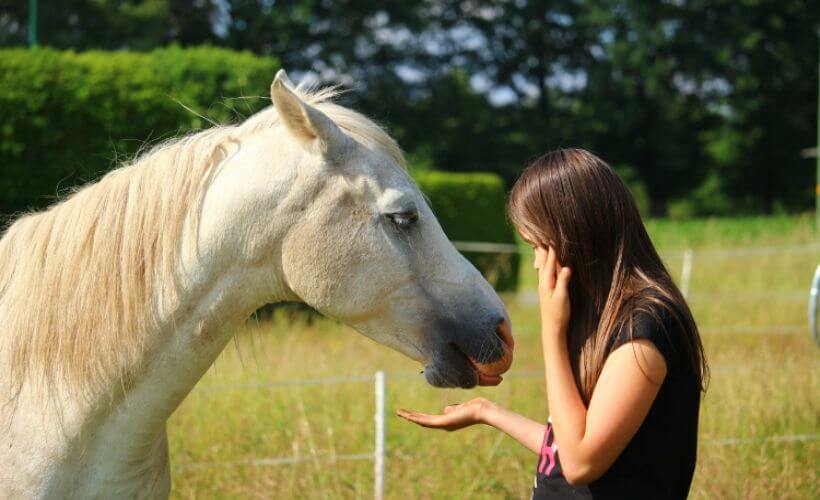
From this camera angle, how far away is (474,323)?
217cm

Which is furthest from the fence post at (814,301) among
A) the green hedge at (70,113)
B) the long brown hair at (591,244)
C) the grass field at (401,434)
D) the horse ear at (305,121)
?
the green hedge at (70,113)

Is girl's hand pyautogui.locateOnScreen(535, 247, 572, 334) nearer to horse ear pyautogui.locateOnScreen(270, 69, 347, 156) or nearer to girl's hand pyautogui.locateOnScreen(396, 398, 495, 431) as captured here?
girl's hand pyautogui.locateOnScreen(396, 398, 495, 431)

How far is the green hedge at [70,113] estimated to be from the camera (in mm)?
8070

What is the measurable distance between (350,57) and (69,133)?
77.2ft

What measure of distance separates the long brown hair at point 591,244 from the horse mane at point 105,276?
563 millimetres

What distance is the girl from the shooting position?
1774mm

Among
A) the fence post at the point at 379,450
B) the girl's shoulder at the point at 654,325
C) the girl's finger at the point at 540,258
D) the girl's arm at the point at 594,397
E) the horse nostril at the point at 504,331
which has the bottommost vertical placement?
the fence post at the point at 379,450

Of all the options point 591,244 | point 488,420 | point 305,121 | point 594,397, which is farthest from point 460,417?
point 305,121

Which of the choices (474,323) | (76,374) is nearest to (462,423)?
(474,323)

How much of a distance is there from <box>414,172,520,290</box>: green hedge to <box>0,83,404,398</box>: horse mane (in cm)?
1000

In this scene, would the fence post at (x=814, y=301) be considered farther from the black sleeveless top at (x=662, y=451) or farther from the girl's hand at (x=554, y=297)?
the girl's hand at (x=554, y=297)

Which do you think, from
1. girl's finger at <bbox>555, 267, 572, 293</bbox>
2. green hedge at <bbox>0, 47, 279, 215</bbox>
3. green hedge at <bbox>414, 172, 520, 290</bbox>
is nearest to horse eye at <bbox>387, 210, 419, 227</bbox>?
girl's finger at <bbox>555, 267, 572, 293</bbox>

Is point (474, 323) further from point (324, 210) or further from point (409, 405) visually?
point (409, 405)

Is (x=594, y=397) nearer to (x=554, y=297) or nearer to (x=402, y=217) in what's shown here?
(x=554, y=297)
